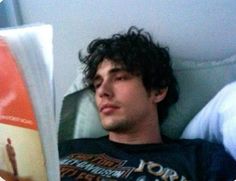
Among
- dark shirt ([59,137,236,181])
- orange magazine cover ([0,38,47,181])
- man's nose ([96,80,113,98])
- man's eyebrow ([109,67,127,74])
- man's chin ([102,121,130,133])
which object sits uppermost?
orange magazine cover ([0,38,47,181])

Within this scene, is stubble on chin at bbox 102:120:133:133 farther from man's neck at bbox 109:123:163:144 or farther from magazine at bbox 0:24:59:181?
magazine at bbox 0:24:59:181

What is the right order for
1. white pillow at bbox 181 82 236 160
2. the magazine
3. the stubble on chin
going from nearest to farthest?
the magazine < white pillow at bbox 181 82 236 160 < the stubble on chin

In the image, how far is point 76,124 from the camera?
1.11 meters

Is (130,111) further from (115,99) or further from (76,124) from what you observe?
(76,124)

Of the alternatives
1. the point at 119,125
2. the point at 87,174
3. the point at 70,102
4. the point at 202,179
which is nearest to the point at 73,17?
the point at 70,102

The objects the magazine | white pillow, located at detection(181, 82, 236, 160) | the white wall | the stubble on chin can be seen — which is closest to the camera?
the magazine

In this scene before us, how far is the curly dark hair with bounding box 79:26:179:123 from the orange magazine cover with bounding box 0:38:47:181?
2.21 feet

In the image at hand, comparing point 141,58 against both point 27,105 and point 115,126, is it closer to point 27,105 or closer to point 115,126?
point 115,126

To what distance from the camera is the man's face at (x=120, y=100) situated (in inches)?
39.7

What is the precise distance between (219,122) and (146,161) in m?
0.21

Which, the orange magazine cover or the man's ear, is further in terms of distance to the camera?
the man's ear

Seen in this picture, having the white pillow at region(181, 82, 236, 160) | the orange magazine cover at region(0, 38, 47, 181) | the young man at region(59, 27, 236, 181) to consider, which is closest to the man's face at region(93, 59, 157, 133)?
the young man at region(59, 27, 236, 181)

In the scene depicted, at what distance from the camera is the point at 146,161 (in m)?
Answer: 0.90

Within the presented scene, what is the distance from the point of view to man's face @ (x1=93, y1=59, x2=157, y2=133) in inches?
39.7
